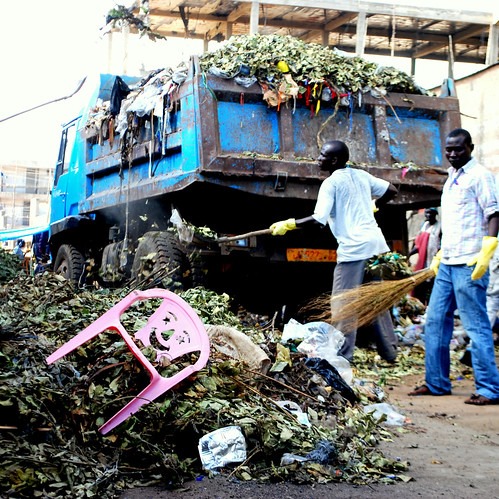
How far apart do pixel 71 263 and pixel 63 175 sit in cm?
140

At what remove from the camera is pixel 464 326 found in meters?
5.26

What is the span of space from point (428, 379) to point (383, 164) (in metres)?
2.53

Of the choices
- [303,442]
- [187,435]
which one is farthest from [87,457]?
[303,442]

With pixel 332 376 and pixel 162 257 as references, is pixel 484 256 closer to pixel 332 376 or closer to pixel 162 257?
pixel 332 376

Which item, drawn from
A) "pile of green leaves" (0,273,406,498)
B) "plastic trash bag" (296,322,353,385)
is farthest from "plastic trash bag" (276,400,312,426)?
"plastic trash bag" (296,322,353,385)

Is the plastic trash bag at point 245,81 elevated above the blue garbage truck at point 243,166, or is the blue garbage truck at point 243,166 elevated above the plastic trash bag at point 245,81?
the plastic trash bag at point 245,81

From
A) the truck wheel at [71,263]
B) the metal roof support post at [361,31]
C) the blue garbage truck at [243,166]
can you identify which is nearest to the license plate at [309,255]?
the blue garbage truck at [243,166]

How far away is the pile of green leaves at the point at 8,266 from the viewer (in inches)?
328

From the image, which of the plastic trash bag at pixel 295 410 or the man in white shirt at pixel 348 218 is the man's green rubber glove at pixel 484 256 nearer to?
the man in white shirt at pixel 348 218

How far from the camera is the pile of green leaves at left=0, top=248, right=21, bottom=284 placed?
8.34 meters

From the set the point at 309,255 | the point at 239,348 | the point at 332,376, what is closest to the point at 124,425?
the point at 239,348

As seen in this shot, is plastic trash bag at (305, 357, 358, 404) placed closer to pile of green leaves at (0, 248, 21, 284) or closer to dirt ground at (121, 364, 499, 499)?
dirt ground at (121, 364, 499, 499)

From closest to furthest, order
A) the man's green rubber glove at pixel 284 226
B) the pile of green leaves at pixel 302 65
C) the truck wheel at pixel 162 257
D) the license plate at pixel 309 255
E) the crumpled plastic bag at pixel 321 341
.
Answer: the crumpled plastic bag at pixel 321 341, the man's green rubber glove at pixel 284 226, the pile of green leaves at pixel 302 65, the truck wheel at pixel 162 257, the license plate at pixel 309 255

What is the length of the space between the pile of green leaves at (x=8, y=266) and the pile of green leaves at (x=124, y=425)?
4.39 meters
